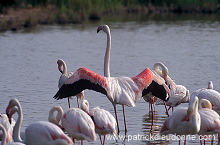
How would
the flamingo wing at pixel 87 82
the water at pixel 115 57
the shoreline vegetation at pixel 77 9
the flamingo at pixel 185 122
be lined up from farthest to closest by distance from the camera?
the shoreline vegetation at pixel 77 9 < the water at pixel 115 57 < the flamingo wing at pixel 87 82 < the flamingo at pixel 185 122

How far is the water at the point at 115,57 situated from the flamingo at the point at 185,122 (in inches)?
37.8

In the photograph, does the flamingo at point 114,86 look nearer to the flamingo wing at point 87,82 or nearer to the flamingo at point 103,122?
the flamingo wing at point 87,82

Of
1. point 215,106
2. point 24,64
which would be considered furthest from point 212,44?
point 215,106

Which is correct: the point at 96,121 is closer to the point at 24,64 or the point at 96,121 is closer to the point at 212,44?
the point at 24,64

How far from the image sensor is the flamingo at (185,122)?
7.04m

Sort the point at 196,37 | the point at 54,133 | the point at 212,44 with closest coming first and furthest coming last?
1. the point at 54,133
2. the point at 212,44
3. the point at 196,37

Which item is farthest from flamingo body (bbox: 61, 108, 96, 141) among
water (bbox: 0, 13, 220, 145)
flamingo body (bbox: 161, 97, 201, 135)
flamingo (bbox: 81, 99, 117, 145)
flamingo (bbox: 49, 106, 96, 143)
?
water (bbox: 0, 13, 220, 145)

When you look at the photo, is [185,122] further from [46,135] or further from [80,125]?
[46,135]

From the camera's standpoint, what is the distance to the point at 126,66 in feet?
53.7

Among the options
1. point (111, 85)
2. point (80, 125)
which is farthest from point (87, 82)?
point (80, 125)

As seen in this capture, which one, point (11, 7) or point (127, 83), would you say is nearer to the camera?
point (127, 83)

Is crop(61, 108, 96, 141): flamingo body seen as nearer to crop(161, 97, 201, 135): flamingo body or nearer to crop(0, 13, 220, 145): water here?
crop(161, 97, 201, 135): flamingo body

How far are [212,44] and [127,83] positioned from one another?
13.8m

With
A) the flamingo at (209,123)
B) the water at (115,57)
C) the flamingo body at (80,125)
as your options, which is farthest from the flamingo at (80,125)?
the flamingo at (209,123)
